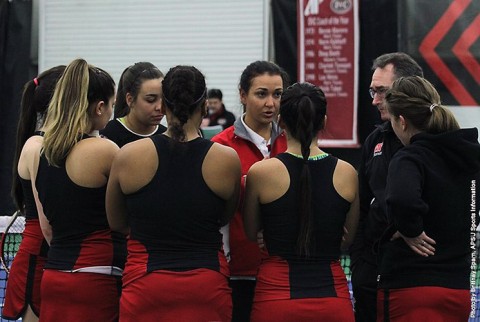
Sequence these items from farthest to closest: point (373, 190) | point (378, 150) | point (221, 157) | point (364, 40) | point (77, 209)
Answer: point (364, 40), point (378, 150), point (373, 190), point (77, 209), point (221, 157)

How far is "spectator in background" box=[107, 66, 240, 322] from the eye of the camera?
162 inches

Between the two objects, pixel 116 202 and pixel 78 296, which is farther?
pixel 78 296

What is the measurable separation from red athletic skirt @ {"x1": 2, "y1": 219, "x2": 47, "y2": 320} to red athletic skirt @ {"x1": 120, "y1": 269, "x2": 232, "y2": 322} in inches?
38.7

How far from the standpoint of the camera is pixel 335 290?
4262 millimetres

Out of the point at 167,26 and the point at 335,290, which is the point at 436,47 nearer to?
the point at 167,26

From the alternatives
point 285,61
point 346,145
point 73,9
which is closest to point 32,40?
point 73,9

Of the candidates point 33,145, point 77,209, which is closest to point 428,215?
point 77,209

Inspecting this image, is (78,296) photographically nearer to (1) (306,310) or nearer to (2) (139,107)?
(1) (306,310)

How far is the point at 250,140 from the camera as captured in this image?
5.00 m

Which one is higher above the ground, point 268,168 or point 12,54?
point 12,54

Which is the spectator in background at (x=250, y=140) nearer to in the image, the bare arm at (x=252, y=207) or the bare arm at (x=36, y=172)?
the bare arm at (x=252, y=207)

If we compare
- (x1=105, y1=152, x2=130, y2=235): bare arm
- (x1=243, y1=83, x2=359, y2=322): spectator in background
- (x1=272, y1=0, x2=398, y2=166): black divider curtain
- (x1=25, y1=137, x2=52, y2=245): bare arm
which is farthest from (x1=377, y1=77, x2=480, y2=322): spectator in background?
(x1=272, y1=0, x2=398, y2=166): black divider curtain

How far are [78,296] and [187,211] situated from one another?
805 mm

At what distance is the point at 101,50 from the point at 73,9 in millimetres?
688
